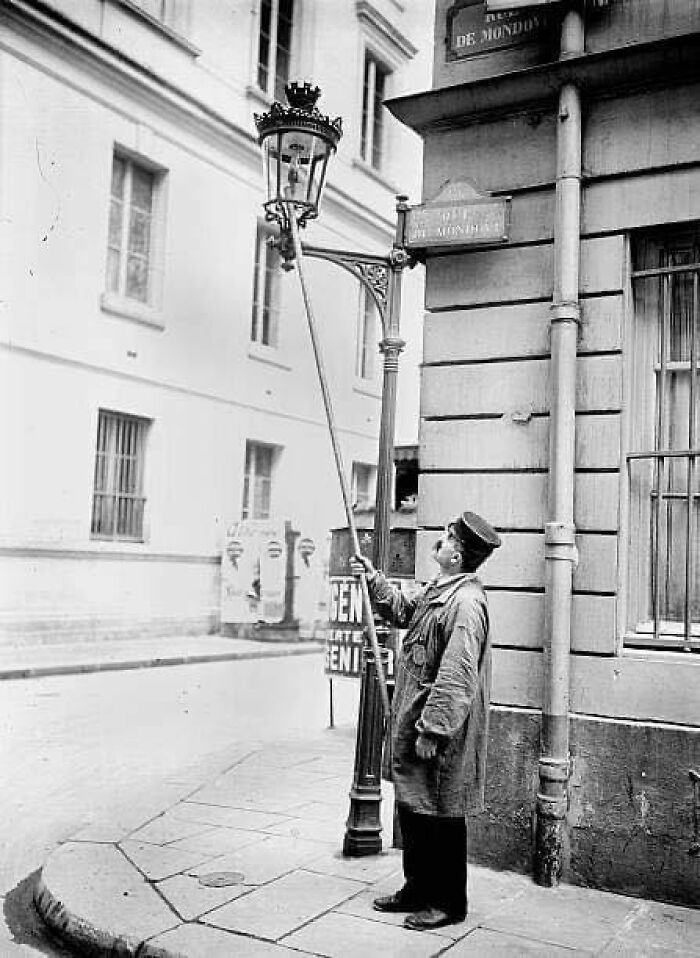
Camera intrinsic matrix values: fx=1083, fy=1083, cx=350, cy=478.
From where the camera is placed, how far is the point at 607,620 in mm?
5656

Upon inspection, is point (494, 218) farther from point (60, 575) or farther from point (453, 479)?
point (60, 575)

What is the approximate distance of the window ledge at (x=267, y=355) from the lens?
19844 millimetres

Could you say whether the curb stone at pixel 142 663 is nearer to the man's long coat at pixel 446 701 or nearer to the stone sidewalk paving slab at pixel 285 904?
the stone sidewalk paving slab at pixel 285 904

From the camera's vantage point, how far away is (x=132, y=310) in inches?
671

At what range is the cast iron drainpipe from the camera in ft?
18.2

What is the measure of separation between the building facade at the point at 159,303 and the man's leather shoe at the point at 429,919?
11252 millimetres

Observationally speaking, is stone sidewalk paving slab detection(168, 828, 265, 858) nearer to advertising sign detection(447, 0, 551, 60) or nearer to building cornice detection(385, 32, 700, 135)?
building cornice detection(385, 32, 700, 135)

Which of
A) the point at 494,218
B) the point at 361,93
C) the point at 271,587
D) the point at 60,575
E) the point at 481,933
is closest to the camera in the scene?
the point at 481,933

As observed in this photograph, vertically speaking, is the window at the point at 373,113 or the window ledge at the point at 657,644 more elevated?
the window at the point at 373,113

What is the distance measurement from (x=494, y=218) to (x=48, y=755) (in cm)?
580

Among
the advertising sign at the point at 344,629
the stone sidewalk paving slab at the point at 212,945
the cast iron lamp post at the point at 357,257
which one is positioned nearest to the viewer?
the stone sidewalk paving slab at the point at 212,945

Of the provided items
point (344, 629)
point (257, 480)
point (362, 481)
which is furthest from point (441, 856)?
point (362, 481)

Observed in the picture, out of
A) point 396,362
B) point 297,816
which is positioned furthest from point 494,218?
point 297,816

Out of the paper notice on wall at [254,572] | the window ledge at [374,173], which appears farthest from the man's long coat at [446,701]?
the window ledge at [374,173]
